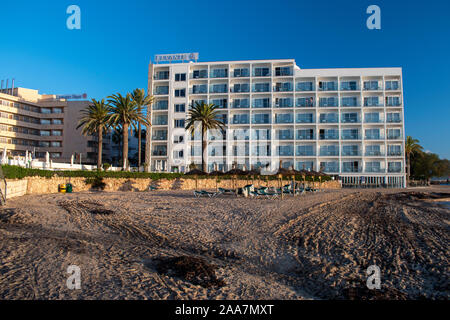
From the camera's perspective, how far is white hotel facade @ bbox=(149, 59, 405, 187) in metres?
50.8

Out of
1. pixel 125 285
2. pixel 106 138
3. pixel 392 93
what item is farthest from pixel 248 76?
pixel 125 285

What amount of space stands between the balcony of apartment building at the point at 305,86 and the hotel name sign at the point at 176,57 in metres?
19.2

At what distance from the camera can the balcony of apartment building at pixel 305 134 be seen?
51.7 metres

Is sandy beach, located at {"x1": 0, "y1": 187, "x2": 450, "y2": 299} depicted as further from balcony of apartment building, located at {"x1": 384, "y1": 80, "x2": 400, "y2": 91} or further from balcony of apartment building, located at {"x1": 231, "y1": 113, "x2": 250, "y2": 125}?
balcony of apartment building, located at {"x1": 384, "y1": 80, "x2": 400, "y2": 91}

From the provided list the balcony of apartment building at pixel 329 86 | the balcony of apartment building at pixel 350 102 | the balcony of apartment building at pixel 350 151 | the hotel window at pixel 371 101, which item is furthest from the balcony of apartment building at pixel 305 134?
the hotel window at pixel 371 101

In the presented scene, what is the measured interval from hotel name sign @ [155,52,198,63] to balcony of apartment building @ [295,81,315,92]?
63.1 ft

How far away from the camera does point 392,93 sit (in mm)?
51094

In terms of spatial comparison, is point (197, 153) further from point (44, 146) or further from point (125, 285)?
point (125, 285)

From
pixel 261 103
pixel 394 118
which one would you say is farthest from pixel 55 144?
pixel 394 118

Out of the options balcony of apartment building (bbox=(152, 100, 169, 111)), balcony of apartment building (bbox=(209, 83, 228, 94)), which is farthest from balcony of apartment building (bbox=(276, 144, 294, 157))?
balcony of apartment building (bbox=(152, 100, 169, 111))

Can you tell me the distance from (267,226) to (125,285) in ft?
21.0

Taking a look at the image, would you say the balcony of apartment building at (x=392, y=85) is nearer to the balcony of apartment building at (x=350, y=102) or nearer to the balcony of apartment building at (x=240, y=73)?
the balcony of apartment building at (x=350, y=102)

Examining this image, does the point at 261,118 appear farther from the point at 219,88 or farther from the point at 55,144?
the point at 55,144

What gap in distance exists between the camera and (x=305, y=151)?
5159cm
